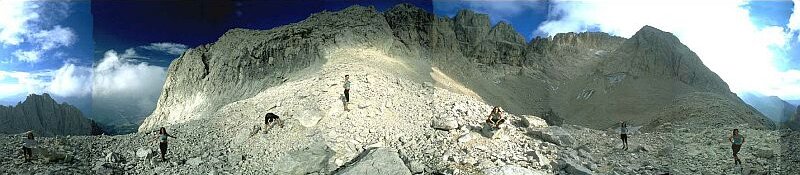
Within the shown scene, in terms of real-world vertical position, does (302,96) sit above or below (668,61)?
below

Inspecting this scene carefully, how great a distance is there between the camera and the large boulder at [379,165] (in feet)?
31.2

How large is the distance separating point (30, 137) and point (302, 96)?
624 centimetres

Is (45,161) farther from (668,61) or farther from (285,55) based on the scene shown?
(668,61)

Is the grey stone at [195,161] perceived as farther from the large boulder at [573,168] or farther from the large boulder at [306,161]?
the large boulder at [573,168]

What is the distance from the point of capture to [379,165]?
378 inches

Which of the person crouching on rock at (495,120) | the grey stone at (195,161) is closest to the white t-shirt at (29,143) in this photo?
the grey stone at (195,161)

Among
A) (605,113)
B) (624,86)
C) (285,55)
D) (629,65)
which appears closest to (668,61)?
(629,65)

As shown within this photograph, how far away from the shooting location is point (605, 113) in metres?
32.0

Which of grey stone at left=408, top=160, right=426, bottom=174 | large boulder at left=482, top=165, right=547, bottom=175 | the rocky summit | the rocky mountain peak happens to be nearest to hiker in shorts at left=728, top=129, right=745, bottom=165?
the rocky summit

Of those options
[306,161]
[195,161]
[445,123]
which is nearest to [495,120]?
[445,123]

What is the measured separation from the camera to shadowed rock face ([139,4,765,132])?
22906 millimetres

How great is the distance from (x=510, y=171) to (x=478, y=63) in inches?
1187

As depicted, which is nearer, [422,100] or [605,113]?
[422,100]

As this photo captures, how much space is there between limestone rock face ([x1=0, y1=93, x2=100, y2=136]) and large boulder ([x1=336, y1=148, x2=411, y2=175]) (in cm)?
2481
